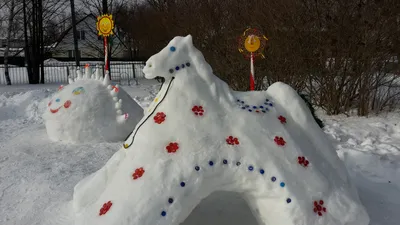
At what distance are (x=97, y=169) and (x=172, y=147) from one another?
314 centimetres

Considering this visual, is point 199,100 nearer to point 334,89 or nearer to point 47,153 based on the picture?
point 47,153

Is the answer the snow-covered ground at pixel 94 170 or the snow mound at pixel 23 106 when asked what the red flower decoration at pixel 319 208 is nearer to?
the snow-covered ground at pixel 94 170

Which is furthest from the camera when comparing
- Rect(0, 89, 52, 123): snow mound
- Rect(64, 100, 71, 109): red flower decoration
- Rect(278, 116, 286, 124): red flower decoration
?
Rect(0, 89, 52, 123): snow mound

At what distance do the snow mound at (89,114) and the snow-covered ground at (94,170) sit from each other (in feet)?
0.72

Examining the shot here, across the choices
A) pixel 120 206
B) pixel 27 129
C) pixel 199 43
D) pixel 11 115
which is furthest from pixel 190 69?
pixel 199 43

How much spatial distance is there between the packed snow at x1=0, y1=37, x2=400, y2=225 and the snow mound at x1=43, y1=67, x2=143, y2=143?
0.70 ft

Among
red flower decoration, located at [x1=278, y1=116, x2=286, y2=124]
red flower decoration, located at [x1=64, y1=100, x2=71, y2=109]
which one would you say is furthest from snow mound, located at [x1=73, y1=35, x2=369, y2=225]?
red flower decoration, located at [x1=64, y1=100, x2=71, y2=109]

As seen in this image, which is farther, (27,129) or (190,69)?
(27,129)

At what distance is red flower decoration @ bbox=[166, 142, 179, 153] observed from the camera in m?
3.16

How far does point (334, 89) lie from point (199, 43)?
5611 mm

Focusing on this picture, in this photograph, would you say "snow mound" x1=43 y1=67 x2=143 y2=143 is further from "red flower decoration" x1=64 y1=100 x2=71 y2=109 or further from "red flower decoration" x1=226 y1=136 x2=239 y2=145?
A: "red flower decoration" x1=226 y1=136 x2=239 y2=145

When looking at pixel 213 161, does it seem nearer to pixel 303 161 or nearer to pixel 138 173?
pixel 138 173

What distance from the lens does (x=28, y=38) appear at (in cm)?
2264

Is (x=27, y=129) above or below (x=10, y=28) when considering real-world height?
below
